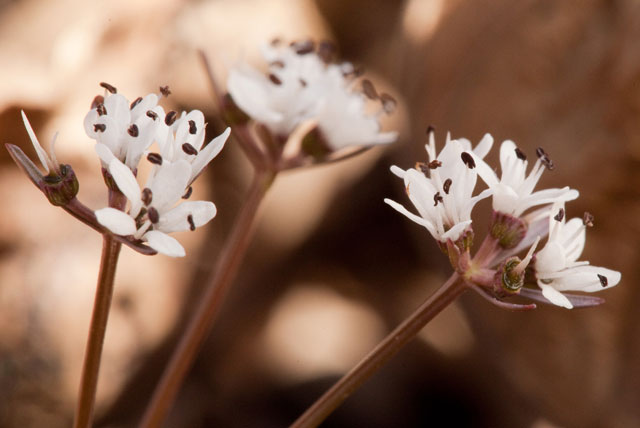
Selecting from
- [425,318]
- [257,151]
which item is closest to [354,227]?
[257,151]

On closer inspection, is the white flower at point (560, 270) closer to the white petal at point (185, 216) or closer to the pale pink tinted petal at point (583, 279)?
the pale pink tinted petal at point (583, 279)

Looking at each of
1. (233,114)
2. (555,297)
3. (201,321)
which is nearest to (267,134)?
(233,114)

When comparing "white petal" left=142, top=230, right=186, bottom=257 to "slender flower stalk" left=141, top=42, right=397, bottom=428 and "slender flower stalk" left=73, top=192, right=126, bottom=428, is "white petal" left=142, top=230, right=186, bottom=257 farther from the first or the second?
"slender flower stalk" left=141, top=42, right=397, bottom=428

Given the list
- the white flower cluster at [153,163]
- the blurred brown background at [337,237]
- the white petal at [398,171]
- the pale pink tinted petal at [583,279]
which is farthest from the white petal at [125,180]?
the blurred brown background at [337,237]

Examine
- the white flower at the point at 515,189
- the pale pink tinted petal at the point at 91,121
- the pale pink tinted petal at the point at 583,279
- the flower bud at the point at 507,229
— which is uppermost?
the pale pink tinted petal at the point at 91,121

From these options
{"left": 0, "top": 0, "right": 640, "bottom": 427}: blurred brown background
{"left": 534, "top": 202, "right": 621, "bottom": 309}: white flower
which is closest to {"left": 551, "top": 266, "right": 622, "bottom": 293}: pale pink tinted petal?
{"left": 534, "top": 202, "right": 621, "bottom": 309}: white flower
